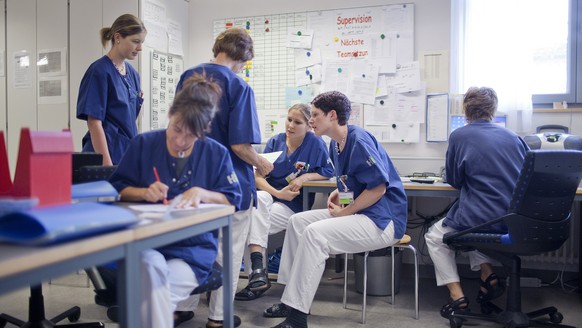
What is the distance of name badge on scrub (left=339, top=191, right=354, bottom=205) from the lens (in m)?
2.68

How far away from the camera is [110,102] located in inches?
105

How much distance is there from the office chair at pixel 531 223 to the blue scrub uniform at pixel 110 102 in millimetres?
1793

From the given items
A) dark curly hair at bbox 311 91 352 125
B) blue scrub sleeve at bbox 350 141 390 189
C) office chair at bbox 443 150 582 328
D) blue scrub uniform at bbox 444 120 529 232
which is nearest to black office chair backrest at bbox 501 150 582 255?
office chair at bbox 443 150 582 328

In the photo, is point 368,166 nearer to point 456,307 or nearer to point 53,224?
point 456,307

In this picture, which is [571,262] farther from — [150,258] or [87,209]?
[87,209]

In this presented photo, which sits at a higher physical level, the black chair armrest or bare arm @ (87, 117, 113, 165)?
bare arm @ (87, 117, 113, 165)

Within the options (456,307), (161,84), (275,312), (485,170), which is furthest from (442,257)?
(161,84)

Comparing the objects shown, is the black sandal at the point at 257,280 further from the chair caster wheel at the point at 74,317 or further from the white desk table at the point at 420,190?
the chair caster wheel at the point at 74,317

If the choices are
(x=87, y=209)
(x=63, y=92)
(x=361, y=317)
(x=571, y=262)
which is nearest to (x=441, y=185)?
(x=361, y=317)

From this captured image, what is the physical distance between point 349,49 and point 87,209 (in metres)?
3.10

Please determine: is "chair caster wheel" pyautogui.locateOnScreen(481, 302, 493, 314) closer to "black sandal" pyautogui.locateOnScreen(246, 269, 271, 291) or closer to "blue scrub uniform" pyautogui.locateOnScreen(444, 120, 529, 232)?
"blue scrub uniform" pyautogui.locateOnScreen(444, 120, 529, 232)

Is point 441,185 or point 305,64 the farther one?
point 305,64

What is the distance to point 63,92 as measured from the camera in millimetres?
3973

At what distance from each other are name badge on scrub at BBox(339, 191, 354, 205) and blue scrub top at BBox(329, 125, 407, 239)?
0.02m
